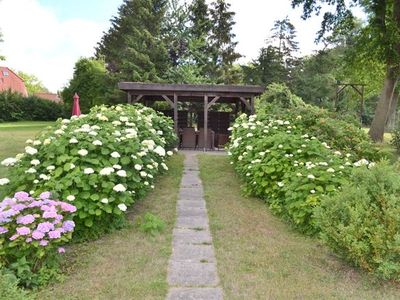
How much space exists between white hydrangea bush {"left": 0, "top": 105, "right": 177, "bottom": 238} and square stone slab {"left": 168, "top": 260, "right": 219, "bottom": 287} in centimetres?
82

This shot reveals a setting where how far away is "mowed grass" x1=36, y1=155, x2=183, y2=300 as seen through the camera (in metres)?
2.77

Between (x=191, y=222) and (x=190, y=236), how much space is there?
46 centimetres

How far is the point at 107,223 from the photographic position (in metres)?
4.07

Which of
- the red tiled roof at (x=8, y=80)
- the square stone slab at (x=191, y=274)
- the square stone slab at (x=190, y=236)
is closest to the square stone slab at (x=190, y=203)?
the square stone slab at (x=190, y=236)

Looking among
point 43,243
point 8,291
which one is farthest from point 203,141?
point 8,291

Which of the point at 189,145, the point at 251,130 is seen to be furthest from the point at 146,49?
the point at 251,130

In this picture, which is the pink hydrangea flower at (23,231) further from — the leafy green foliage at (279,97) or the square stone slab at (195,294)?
the leafy green foliage at (279,97)

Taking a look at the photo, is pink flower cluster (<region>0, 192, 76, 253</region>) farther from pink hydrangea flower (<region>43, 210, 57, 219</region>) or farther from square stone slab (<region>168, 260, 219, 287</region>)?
square stone slab (<region>168, 260, 219, 287</region>)

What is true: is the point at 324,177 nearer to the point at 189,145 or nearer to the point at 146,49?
the point at 189,145

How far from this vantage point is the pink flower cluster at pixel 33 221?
2750mm

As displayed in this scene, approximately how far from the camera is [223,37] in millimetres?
25891

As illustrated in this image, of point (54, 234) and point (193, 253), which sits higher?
point (54, 234)

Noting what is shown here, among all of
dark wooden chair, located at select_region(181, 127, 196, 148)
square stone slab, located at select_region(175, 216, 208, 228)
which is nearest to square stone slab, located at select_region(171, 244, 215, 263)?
square stone slab, located at select_region(175, 216, 208, 228)

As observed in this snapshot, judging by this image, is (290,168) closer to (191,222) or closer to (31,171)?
(191,222)
